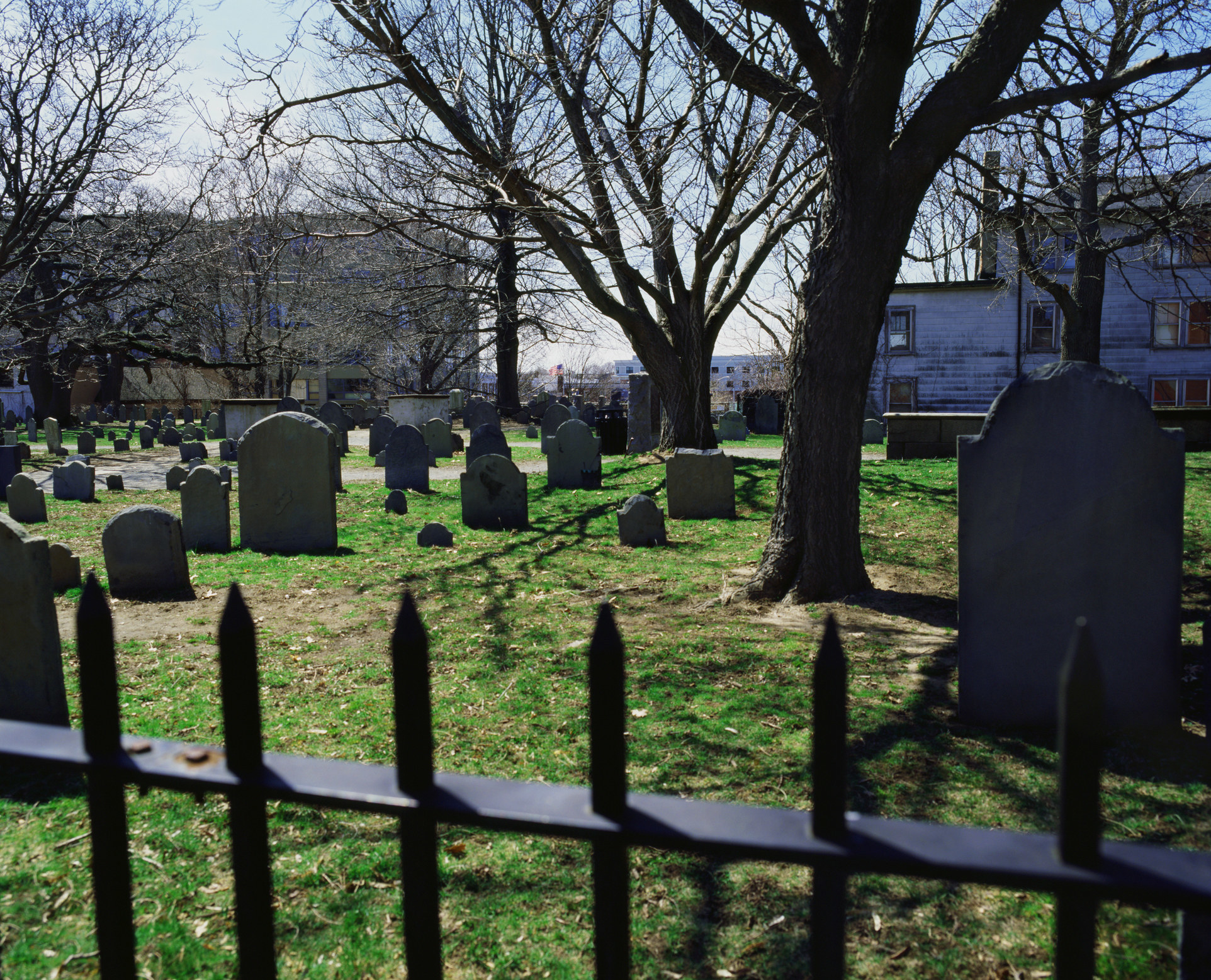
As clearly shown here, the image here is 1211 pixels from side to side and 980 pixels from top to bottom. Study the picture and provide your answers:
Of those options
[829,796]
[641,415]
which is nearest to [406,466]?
[641,415]

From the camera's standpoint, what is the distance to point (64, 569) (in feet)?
25.4

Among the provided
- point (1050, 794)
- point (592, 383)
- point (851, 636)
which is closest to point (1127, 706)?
point (1050, 794)

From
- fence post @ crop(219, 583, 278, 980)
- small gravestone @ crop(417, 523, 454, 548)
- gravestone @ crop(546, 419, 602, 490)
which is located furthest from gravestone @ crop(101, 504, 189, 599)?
gravestone @ crop(546, 419, 602, 490)

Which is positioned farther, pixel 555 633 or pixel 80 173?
pixel 80 173

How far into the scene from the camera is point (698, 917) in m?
2.97

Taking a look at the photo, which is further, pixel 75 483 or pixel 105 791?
pixel 75 483

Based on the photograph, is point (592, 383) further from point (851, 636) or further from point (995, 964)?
point (995, 964)

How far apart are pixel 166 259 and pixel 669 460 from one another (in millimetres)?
12924

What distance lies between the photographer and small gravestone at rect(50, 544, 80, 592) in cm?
769

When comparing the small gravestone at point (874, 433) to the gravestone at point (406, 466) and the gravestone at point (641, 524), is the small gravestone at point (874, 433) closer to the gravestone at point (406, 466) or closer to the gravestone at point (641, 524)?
the gravestone at point (406, 466)

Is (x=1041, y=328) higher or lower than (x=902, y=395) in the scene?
higher

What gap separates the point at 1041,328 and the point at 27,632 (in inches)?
1222

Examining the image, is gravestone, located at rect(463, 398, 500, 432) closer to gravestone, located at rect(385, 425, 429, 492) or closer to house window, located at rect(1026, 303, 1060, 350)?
gravestone, located at rect(385, 425, 429, 492)

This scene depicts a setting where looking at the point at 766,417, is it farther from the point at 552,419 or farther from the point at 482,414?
the point at 482,414
